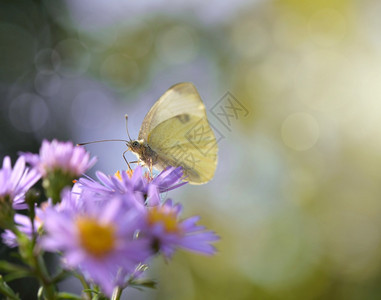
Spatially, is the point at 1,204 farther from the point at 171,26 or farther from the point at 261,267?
the point at 171,26

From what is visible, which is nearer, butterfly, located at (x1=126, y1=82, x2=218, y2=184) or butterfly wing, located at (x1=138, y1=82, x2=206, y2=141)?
butterfly, located at (x1=126, y1=82, x2=218, y2=184)

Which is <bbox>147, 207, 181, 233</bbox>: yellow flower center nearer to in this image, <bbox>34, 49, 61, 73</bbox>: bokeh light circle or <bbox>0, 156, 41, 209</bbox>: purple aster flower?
<bbox>0, 156, 41, 209</bbox>: purple aster flower

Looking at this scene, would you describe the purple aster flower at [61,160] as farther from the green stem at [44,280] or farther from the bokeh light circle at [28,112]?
the bokeh light circle at [28,112]

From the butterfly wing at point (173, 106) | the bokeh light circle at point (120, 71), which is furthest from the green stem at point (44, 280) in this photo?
the bokeh light circle at point (120, 71)

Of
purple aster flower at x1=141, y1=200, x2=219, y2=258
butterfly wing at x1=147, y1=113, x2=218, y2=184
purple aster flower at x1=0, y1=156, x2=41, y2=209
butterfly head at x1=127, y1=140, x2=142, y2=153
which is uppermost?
butterfly wing at x1=147, y1=113, x2=218, y2=184

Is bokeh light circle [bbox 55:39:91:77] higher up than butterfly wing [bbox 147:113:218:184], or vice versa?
bokeh light circle [bbox 55:39:91:77]

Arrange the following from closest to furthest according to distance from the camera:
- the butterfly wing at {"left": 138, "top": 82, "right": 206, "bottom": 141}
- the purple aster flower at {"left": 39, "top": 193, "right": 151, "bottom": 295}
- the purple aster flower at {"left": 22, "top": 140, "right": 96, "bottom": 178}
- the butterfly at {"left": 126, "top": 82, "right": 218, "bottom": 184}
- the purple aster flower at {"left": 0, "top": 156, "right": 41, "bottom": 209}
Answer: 1. the purple aster flower at {"left": 39, "top": 193, "right": 151, "bottom": 295}
2. the purple aster flower at {"left": 0, "top": 156, "right": 41, "bottom": 209}
3. the purple aster flower at {"left": 22, "top": 140, "right": 96, "bottom": 178}
4. the butterfly at {"left": 126, "top": 82, "right": 218, "bottom": 184}
5. the butterfly wing at {"left": 138, "top": 82, "right": 206, "bottom": 141}

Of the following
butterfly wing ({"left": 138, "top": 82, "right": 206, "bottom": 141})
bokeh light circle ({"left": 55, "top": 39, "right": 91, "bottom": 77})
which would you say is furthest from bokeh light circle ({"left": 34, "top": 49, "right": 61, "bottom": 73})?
butterfly wing ({"left": 138, "top": 82, "right": 206, "bottom": 141})
